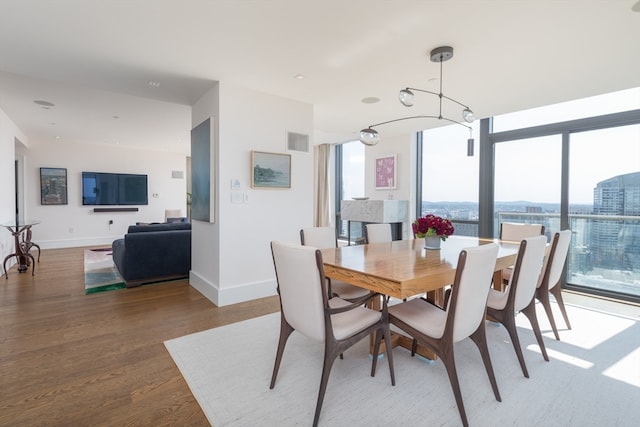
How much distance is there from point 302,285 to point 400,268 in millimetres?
640

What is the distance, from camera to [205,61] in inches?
113

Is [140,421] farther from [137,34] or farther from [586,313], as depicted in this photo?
[586,313]

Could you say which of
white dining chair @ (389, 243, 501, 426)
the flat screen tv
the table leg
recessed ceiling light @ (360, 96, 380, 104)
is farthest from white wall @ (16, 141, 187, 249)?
white dining chair @ (389, 243, 501, 426)

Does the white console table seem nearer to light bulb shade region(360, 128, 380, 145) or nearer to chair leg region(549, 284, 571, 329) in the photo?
light bulb shade region(360, 128, 380, 145)

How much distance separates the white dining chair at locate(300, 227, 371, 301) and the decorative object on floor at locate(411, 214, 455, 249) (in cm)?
70

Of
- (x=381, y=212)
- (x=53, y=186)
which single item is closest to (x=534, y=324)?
(x=381, y=212)

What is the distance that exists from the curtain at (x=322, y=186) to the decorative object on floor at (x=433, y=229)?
5.02m

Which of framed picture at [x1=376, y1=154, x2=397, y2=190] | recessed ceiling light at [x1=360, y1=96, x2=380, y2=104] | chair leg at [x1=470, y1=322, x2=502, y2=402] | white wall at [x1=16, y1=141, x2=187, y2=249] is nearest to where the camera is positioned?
chair leg at [x1=470, y1=322, x2=502, y2=402]

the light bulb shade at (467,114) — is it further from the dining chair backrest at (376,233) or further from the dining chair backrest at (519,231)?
the dining chair backrest at (519,231)

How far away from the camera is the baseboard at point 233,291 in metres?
3.42

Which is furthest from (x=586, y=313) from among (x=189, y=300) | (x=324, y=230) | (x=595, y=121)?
(x=189, y=300)

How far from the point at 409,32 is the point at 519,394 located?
2.53m

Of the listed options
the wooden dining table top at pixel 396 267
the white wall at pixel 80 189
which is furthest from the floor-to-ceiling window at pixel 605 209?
the white wall at pixel 80 189

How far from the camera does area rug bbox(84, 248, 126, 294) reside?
407 centimetres
